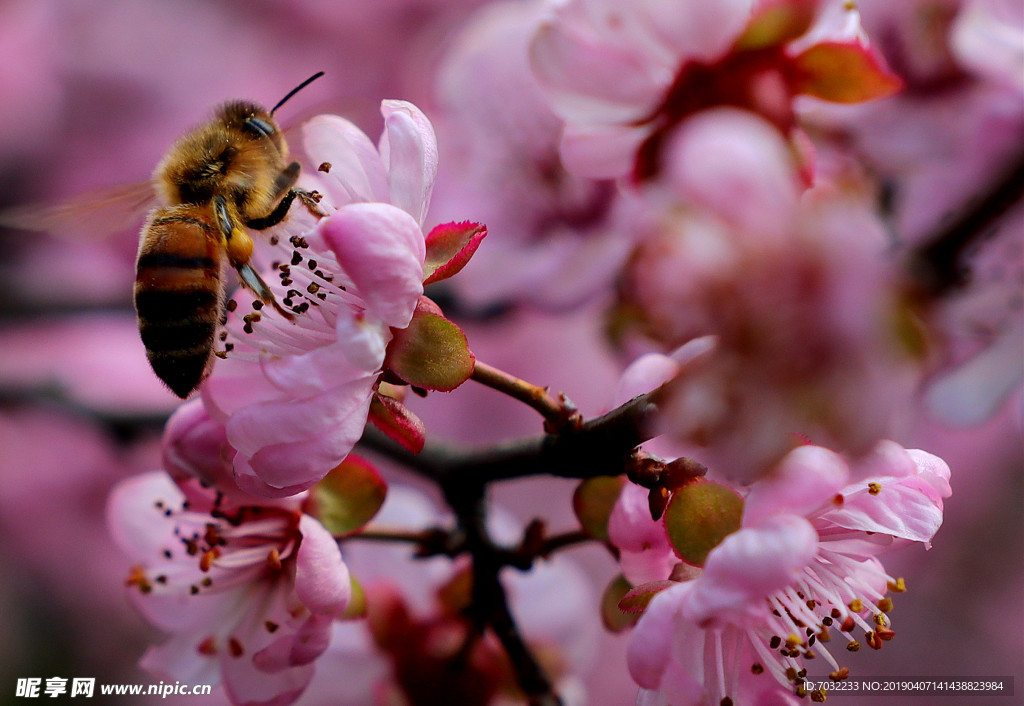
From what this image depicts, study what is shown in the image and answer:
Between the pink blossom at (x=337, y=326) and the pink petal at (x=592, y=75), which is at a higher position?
the pink petal at (x=592, y=75)

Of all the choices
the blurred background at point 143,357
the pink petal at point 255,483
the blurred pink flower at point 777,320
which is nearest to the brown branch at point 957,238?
the blurred pink flower at point 777,320

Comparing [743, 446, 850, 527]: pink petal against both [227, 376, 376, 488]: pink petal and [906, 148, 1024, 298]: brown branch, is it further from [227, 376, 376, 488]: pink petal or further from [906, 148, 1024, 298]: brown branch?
[227, 376, 376, 488]: pink petal

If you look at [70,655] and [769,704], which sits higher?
[769,704]

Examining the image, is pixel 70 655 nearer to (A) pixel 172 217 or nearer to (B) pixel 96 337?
(B) pixel 96 337

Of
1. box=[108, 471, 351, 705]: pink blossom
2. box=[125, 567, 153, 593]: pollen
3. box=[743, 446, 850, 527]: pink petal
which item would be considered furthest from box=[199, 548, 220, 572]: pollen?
box=[743, 446, 850, 527]: pink petal

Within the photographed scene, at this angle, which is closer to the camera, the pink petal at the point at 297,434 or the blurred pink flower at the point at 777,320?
the blurred pink flower at the point at 777,320

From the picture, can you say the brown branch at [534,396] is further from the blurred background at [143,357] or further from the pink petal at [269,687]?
the blurred background at [143,357]

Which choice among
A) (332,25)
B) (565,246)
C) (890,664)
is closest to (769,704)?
(565,246)

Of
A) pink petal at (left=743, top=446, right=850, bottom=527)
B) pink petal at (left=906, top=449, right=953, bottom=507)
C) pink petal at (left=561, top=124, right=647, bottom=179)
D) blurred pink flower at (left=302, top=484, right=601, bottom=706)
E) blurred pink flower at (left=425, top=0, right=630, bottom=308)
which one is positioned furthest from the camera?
blurred pink flower at (left=425, top=0, right=630, bottom=308)
